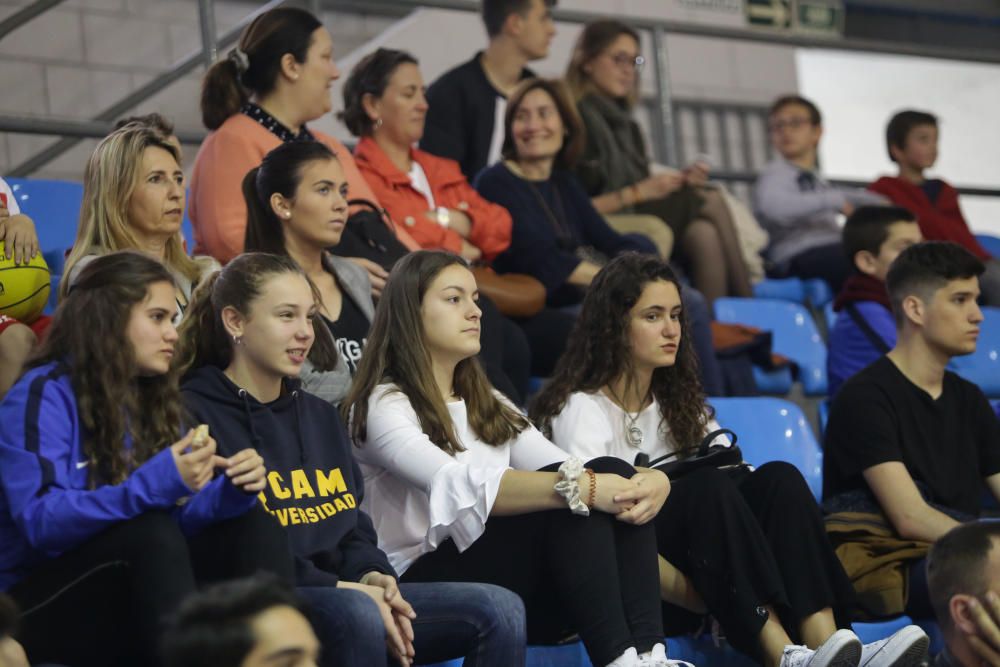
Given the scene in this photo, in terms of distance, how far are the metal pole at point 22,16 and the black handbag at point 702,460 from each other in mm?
2536

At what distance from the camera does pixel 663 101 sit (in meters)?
5.80

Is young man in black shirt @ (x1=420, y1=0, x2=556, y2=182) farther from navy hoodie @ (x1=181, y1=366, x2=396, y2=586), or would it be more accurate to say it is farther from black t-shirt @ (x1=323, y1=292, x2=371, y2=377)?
navy hoodie @ (x1=181, y1=366, x2=396, y2=586)

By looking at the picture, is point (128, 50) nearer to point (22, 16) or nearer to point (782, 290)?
point (22, 16)

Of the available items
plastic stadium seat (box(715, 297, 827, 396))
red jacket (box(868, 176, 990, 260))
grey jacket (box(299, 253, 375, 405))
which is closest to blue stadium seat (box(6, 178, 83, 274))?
grey jacket (box(299, 253, 375, 405))

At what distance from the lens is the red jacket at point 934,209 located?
560cm

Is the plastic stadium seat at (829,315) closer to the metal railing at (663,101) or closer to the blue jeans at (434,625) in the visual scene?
the metal railing at (663,101)

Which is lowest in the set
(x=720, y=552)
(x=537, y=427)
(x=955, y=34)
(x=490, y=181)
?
(x=720, y=552)

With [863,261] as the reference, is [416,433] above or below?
below

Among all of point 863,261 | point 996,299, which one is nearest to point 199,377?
point 863,261

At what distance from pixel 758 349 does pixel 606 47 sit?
127 centimetres

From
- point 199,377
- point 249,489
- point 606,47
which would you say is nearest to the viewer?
point 249,489

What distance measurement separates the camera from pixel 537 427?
317cm

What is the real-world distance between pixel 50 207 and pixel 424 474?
1666mm

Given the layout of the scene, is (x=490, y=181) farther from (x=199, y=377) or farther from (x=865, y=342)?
(x=199, y=377)
